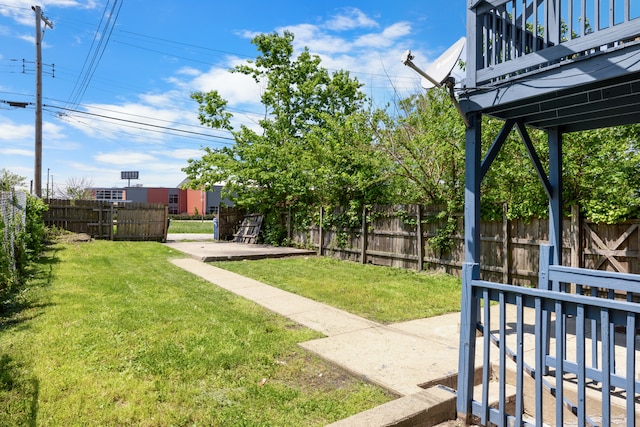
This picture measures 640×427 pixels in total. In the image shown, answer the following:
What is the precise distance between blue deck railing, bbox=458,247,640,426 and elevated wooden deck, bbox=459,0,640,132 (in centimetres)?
137

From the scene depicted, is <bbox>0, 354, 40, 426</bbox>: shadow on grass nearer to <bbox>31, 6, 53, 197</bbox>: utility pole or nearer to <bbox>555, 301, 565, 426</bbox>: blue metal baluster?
<bbox>555, 301, 565, 426</bbox>: blue metal baluster

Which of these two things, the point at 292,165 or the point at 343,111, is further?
the point at 343,111

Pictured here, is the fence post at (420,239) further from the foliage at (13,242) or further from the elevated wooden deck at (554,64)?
the foliage at (13,242)

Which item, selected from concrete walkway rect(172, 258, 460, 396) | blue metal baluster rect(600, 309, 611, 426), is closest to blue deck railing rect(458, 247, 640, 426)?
blue metal baluster rect(600, 309, 611, 426)

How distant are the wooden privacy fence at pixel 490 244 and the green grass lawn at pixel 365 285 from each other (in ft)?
1.49

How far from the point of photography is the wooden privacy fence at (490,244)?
20.3ft

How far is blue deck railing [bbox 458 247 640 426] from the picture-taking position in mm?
2242

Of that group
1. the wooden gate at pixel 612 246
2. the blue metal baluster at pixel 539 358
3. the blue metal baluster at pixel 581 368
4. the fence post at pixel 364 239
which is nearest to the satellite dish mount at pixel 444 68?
the blue metal baluster at pixel 539 358

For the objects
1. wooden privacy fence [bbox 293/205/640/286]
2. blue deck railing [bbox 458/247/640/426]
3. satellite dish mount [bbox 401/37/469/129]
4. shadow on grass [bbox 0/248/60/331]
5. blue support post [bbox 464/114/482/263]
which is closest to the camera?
blue deck railing [bbox 458/247/640/426]

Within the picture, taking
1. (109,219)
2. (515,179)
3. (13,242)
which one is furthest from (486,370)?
(109,219)

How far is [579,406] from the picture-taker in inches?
93.8

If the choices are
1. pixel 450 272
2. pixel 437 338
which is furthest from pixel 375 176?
pixel 437 338

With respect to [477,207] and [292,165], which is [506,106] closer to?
[477,207]

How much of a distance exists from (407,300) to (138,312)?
13.0 feet
